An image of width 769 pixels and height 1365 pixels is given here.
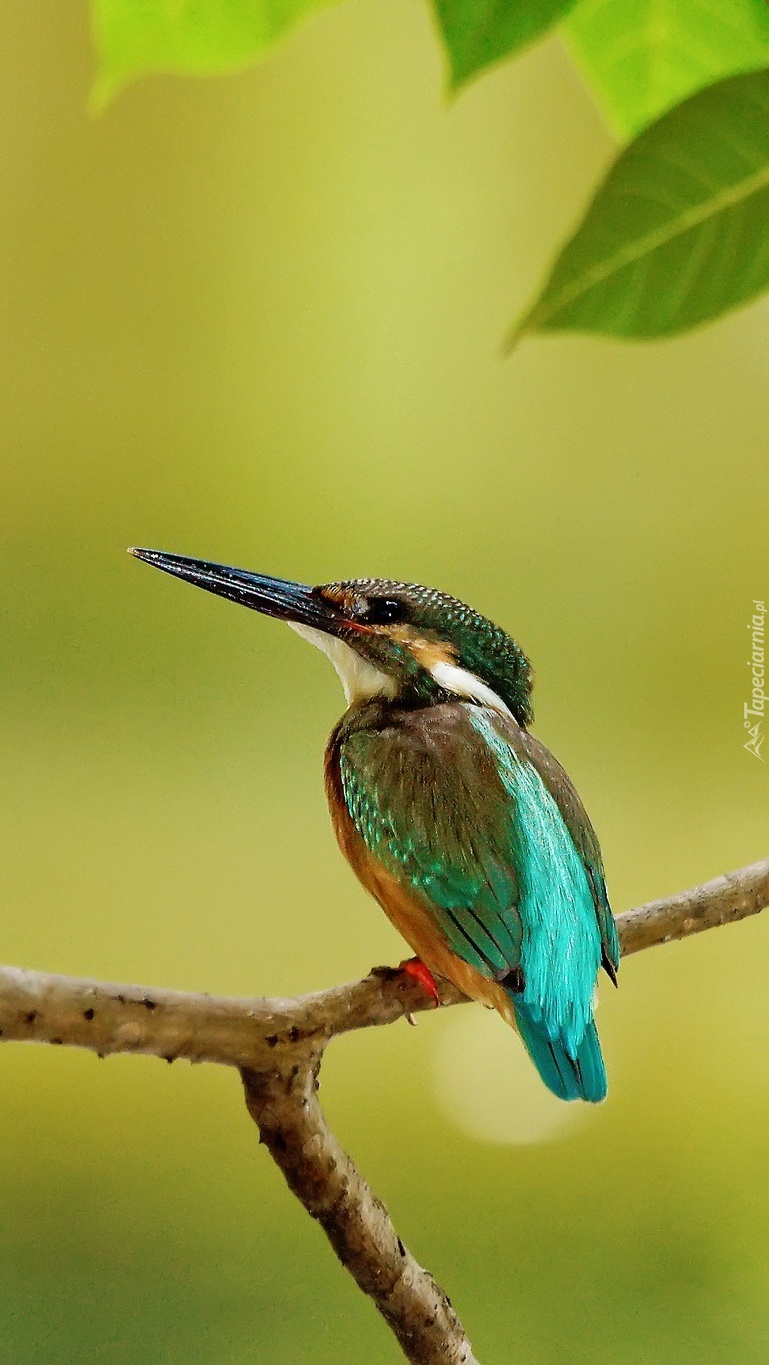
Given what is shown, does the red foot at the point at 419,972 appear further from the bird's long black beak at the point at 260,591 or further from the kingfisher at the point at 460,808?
the bird's long black beak at the point at 260,591

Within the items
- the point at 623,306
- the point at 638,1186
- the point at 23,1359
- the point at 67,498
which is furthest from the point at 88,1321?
the point at 623,306

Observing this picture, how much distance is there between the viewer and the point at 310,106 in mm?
773

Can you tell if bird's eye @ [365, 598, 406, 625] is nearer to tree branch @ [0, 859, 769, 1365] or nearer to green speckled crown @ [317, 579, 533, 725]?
green speckled crown @ [317, 579, 533, 725]

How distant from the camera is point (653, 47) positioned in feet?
1.35

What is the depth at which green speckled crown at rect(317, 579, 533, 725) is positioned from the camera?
698 mm

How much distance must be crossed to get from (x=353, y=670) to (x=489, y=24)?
1.27 ft

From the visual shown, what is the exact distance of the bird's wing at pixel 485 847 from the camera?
0.60 metres

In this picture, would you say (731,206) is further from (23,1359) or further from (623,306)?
(23,1359)

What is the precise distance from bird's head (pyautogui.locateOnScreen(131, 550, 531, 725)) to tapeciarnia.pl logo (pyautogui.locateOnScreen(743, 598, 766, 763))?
16 centimetres

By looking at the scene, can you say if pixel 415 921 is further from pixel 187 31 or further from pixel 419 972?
pixel 187 31

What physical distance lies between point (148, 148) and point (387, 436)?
228 millimetres

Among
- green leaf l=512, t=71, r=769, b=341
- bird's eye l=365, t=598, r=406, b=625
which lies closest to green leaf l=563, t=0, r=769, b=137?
green leaf l=512, t=71, r=769, b=341

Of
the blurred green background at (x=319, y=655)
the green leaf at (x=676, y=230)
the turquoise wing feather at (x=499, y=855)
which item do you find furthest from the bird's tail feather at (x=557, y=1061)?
the green leaf at (x=676, y=230)

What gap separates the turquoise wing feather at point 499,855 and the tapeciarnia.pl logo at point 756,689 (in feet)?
0.52
